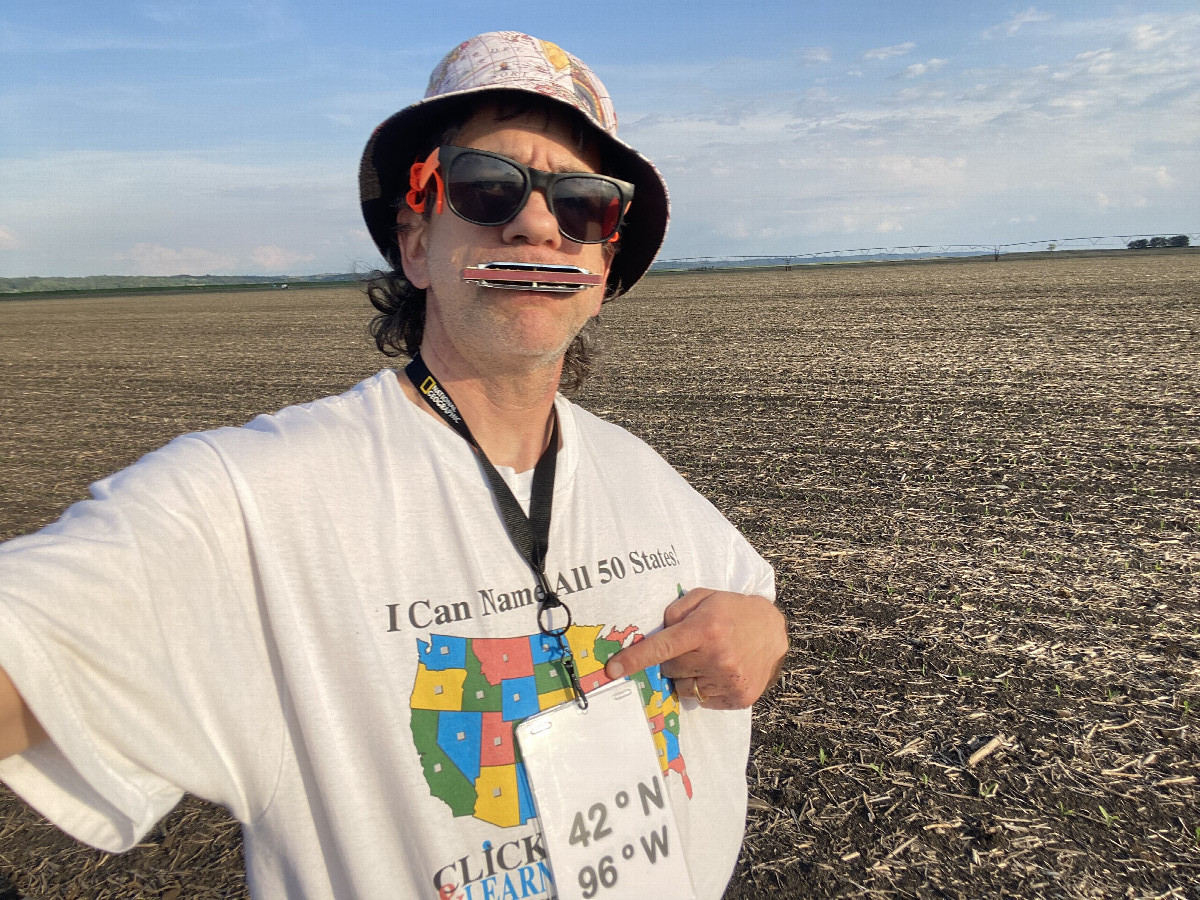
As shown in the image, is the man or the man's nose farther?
the man's nose

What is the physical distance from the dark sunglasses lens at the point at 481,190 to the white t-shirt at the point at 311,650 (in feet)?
1.59

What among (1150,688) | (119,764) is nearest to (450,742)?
(119,764)

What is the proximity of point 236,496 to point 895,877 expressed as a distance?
292cm

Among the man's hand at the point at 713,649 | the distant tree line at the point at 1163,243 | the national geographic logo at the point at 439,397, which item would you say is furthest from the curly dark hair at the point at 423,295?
the distant tree line at the point at 1163,243

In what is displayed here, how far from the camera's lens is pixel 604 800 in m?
1.56

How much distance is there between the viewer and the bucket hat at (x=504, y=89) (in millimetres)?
1722

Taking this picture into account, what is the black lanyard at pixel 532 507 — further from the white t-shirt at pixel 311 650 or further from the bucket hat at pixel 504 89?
the bucket hat at pixel 504 89

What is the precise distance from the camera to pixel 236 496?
53.4 inches

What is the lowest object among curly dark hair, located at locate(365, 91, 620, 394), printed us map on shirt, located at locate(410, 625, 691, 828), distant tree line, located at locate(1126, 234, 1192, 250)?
printed us map on shirt, located at locate(410, 625, 691, 828)

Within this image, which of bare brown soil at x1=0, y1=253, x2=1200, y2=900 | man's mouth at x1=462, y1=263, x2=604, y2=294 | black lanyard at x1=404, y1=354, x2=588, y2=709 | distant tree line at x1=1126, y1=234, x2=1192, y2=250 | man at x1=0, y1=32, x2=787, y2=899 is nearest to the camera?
man at x1=0, y1=32, x2=787, y2=899

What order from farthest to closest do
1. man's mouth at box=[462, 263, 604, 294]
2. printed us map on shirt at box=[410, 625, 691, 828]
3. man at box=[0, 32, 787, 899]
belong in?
man's mouth at box=[462, 263, 604, 294]
printed us map on shirt at box=[410, 625, 691, 828]
man at box=[0, 32, 787, 899]

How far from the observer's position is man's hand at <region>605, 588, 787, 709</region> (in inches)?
64.5

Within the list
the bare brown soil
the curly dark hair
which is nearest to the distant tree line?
the bare brown soil

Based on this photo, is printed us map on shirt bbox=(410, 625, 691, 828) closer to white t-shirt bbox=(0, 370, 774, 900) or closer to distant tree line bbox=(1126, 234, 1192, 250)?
white t-shirt bbox=(0, 370, 774, 900)
